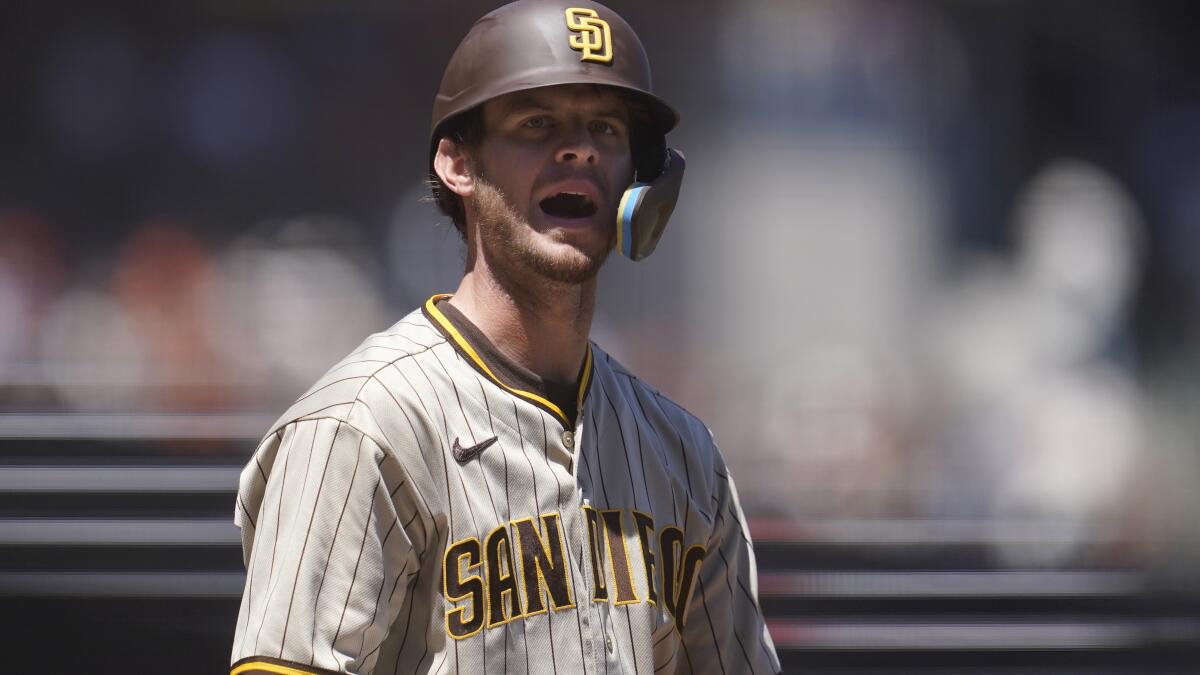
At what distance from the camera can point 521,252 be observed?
5.95 feet

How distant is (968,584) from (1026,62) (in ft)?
4.69

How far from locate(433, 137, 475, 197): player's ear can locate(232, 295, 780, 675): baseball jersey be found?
0.17 m

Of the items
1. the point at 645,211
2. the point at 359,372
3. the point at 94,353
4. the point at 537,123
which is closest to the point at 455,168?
the point at 537,123

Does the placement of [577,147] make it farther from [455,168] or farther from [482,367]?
[482,367]

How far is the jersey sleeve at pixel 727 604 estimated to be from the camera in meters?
2.00

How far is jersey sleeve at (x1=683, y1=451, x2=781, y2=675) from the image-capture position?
200 centimetres

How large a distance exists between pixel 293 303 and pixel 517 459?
2019 mm

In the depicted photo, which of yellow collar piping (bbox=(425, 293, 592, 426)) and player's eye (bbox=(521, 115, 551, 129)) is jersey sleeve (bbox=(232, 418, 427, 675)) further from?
player's eye (bbox=(521, 115, 551, 129))

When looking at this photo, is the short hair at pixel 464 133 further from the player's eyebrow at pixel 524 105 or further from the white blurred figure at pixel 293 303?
the white blurred figure at pixel 293 303

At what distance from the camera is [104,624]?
11.6ft

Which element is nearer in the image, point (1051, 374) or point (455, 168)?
point (455, 168)

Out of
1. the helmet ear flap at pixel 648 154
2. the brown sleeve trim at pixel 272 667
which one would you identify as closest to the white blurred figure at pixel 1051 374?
the helmet ear flap at pixel 648 154

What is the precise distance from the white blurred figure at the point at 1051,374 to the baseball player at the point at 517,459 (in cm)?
180

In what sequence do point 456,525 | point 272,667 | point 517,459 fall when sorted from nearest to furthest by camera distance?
point 272,667 < point 456,525 < point 517,459
